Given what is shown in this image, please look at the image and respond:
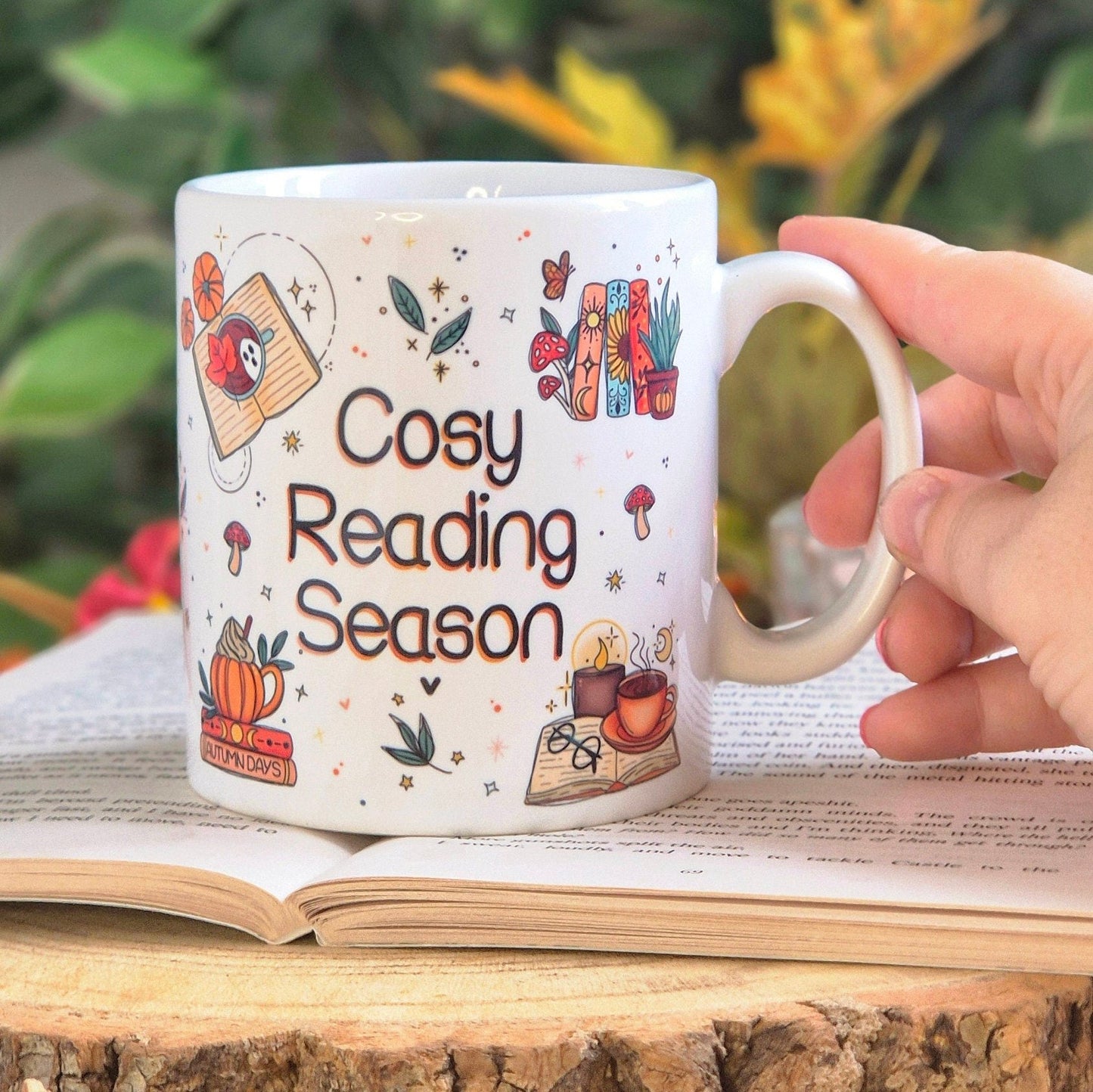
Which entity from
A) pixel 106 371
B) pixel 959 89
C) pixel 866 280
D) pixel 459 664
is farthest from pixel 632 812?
pixel 959 89

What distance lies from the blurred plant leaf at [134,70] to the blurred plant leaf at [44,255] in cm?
14

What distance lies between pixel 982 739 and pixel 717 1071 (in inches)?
10.1

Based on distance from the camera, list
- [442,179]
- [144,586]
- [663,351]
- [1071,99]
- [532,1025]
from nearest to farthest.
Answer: [532,1025] < [663,351] < [442,179] < [144,586] < [1071,99]

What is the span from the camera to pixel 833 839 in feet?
1.89

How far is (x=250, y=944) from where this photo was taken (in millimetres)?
536

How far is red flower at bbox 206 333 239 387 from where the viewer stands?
58 cm

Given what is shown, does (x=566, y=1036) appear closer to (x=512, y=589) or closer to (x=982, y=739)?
(x=512, y=589)

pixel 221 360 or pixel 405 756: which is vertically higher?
pixel 221 360

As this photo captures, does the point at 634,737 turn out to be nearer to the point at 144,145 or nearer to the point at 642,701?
the point at 642,701

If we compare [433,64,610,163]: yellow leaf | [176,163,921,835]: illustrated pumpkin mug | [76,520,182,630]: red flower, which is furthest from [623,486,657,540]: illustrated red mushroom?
[433,64,610,163]: yellow leaf

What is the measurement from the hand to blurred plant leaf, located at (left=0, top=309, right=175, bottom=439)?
37.0 inches

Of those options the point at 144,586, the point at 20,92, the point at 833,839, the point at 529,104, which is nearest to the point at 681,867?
the point at 833,839

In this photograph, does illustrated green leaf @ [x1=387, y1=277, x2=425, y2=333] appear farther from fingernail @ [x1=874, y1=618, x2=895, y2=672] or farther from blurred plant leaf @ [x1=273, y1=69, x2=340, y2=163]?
blurred plant leaf @ [x1=273, y1=69, x2=340, y2=163]

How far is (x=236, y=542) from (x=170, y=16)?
1.11 meters
